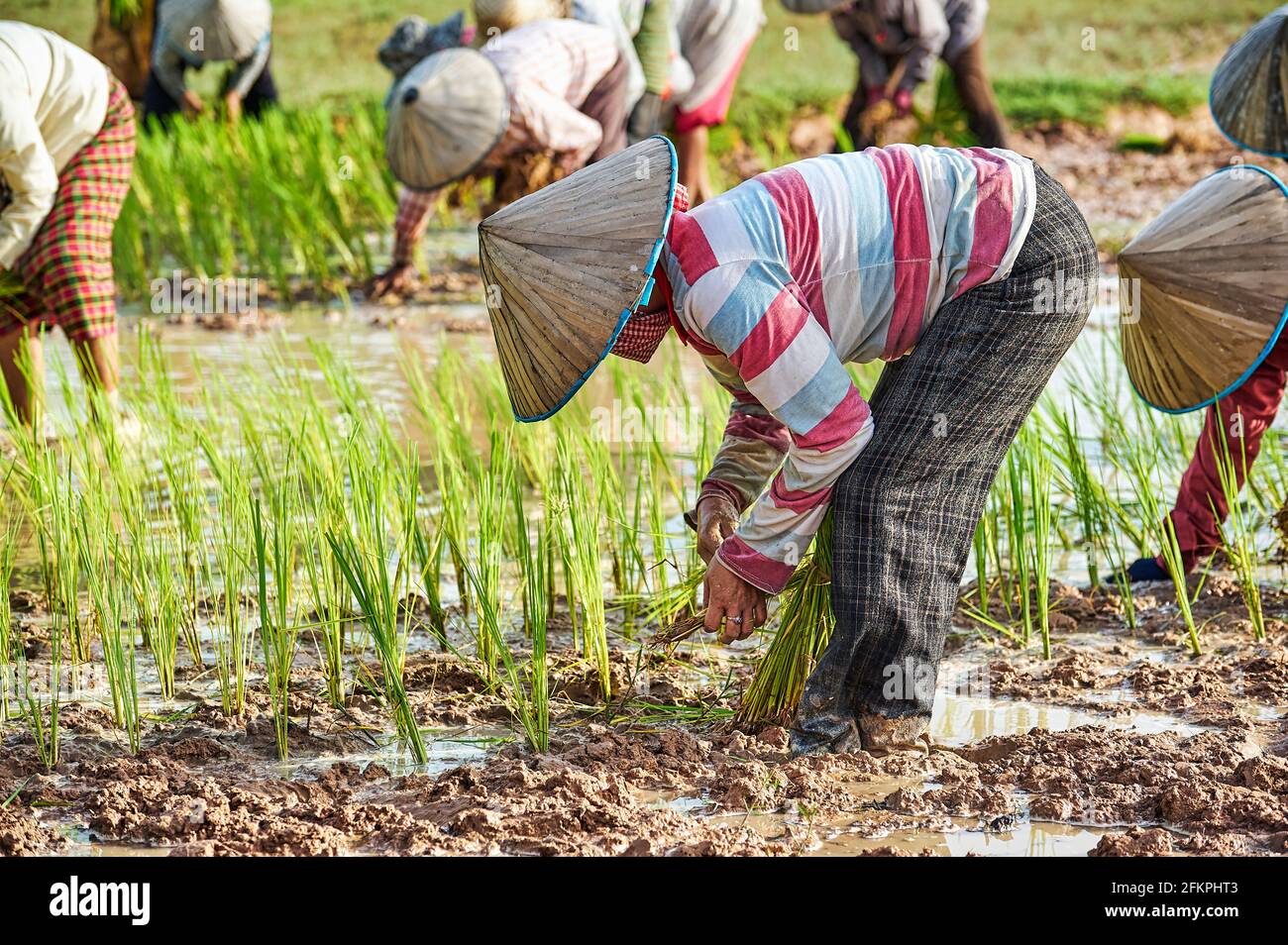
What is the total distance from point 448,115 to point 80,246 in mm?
1192

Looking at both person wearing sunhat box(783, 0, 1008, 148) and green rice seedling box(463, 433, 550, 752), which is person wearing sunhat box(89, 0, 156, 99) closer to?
person wearing sunhat box(783, 0, 1008, 148)

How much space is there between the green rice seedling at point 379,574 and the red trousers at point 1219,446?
160cm

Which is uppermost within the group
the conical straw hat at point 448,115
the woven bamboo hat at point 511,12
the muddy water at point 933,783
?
the woven bamboo hat at point 511,12

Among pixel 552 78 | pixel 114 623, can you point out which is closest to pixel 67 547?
pixel 114 623

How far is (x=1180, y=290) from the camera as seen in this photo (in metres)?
2.72

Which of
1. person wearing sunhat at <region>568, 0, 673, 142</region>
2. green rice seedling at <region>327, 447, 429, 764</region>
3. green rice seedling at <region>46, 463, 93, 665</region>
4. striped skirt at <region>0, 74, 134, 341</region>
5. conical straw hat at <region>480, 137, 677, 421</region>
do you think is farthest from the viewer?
person wearing sunhat at <region>568, 0, 673, 142</region>

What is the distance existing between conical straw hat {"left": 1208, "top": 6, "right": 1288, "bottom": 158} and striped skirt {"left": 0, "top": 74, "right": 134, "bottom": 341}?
277 cm

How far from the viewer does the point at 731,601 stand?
2.30 m

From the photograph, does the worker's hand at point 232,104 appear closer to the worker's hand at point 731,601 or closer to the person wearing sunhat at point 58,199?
the person wearing sunhat at point 58,199

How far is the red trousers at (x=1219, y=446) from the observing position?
3.09 metres

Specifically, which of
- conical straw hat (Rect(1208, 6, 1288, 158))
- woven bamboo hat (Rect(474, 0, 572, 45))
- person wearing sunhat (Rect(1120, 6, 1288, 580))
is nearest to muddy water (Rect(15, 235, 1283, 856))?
person wearing sunhat (Rect(1120, 6, 1288, 580))

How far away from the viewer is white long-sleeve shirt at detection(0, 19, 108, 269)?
3.71 metres

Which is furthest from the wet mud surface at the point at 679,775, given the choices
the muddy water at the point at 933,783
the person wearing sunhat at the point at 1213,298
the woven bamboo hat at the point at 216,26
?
the woven bamboo hat at the point at 216,26
